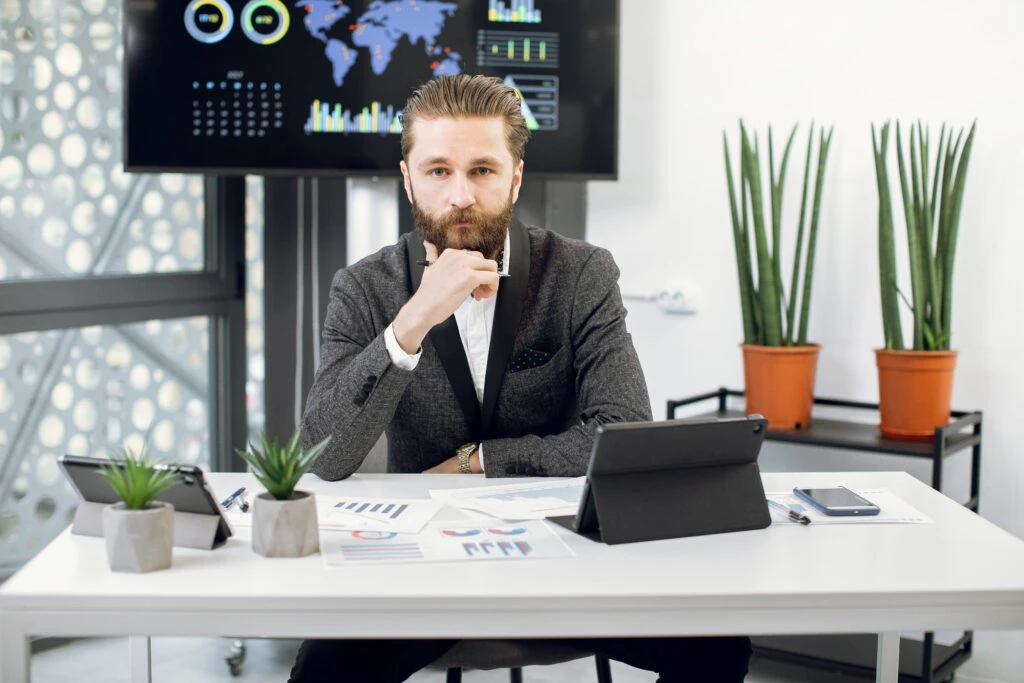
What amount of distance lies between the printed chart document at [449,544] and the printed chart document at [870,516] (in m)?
0.37

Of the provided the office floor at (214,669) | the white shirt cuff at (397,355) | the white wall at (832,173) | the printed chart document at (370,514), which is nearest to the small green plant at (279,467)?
the printed chart document at (370,514)

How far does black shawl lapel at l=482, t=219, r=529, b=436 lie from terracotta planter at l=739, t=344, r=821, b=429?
92 centimetres

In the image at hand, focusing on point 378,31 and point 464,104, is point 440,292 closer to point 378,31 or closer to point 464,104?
point 464,104

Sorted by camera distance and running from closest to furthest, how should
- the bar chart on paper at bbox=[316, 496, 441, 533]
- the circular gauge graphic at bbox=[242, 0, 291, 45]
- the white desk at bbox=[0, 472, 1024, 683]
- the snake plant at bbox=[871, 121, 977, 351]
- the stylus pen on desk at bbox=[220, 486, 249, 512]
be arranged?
the white desk at bbox=[0, 472, 1024, 683], the bar chart on paper at bbox=[316, 496, 441, 533], the stylus pen on desk at bbox=[220, 486, 249, 512], the snake plant at bbox=[871, 121, 977, 351], the circular gauge graphic at bbox=[242, 0, 291, 45]

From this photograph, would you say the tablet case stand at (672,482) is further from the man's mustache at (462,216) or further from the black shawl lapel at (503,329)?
the man's mustache at (462,216)

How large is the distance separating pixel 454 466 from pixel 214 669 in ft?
3.93

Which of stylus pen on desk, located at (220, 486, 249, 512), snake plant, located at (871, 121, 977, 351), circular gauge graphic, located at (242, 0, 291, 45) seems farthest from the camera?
circular gauge graphic, located at (242, 0, 291, 45)

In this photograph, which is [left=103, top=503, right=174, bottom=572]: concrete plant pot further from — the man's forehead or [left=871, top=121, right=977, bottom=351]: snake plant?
[left=871, top=121, right=977, bottom=351]: snake plant

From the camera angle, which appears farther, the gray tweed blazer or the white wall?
the white wall

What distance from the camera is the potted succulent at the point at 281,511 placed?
1.32 metres

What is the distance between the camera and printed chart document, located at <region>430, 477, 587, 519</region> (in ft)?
5.08

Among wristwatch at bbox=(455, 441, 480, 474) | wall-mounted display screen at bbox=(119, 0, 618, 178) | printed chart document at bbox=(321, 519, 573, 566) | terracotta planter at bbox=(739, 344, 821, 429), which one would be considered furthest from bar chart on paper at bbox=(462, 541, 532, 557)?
wall-mounted display screen at bbox=(119, 0, 618, 178)

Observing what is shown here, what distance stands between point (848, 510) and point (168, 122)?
2.28 metres

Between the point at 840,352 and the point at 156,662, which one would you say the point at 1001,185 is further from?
the point at 156,662
